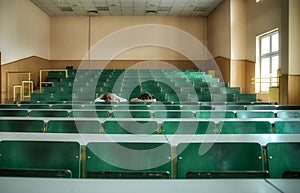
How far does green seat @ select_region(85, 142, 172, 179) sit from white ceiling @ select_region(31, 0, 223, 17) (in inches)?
441

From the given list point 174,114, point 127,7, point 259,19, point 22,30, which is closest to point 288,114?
point 174,114

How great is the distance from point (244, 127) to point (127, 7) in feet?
37.2

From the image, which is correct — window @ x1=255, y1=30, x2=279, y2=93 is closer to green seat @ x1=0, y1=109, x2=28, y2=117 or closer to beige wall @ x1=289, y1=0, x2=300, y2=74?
beige wall @ x1=289, y1=0, x2=300, y2=74

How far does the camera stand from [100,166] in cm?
214

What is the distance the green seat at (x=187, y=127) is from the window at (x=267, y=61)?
22.4 ft

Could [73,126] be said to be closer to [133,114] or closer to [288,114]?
[133,114]

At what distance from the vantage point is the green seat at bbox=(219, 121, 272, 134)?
3215mm

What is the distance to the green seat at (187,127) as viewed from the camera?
3.13 m

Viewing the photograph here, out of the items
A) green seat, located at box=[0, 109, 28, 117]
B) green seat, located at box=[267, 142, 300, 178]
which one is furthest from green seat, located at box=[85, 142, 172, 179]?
green seat, located at box=[0, 109, 28, 117]

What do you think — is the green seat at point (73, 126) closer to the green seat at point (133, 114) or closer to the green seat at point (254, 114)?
the green seat at point (133, 114)

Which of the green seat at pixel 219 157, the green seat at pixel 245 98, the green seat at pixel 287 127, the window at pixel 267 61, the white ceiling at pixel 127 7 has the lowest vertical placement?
the green seat at pixel 219 157

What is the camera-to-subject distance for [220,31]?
1319 cm

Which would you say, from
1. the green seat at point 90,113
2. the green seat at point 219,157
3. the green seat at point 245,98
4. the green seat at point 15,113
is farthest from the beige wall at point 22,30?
the green seat at point 219,157

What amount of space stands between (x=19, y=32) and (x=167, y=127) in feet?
32.7
